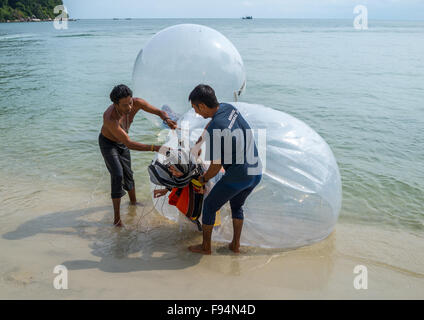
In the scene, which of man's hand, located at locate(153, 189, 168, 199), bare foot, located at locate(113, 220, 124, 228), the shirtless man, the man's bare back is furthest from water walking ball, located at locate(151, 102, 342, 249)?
bare foot, located at locate(113, 220, 124, 228)

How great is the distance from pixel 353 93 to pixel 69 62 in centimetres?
1492

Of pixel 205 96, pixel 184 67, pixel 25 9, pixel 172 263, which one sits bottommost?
pixel 172 263

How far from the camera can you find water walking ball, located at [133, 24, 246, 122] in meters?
5.59

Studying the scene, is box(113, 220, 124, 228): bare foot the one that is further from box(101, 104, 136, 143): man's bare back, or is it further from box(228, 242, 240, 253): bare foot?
box(228, 242, 240, 253): bare foot

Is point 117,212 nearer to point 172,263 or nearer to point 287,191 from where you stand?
point 172,263

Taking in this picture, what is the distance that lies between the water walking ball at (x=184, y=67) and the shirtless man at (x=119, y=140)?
4.60ft

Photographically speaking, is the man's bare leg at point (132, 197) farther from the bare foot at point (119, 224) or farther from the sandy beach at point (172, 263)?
the bare foot at point (119, 224)

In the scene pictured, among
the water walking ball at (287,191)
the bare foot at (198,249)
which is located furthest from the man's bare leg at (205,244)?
the water walking ball at (287,191)

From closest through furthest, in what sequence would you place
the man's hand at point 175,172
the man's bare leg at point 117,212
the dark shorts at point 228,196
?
the dark shorts at point 228,196, the man's hand at point 175,172, the man's bare leg at point 117,212

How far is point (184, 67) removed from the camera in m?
5.60

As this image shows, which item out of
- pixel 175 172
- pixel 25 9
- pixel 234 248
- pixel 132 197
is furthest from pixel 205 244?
pixel 25 9

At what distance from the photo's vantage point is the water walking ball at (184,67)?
5594 mm

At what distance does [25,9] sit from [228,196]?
393 ft

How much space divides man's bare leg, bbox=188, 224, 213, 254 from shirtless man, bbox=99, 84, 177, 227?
95cm
